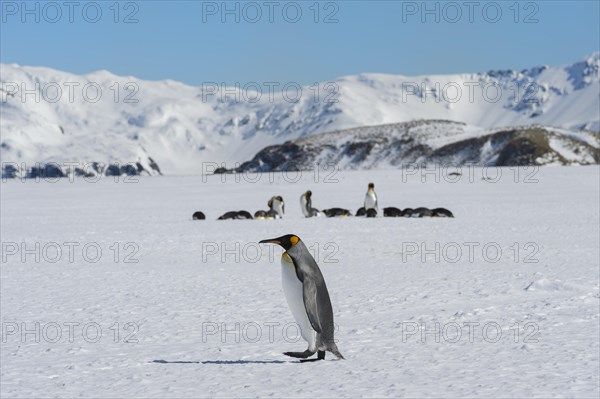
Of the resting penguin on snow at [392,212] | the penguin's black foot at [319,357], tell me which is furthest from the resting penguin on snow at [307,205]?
the penguin's black foot at [319,357]

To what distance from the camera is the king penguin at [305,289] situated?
6.96m

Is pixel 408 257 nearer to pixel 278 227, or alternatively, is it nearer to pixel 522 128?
pixel 278 227

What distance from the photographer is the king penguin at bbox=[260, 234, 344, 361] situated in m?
6.96

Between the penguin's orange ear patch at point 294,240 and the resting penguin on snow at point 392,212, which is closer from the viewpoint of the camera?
the penguin's orange ear patch at point 294,240

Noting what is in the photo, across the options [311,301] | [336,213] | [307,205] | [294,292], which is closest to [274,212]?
[307,205]

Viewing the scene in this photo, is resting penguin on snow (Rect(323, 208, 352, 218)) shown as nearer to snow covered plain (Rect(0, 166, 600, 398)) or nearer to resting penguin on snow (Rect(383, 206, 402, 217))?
resting penguin on snow (Rect(383, 206, 402, 217))

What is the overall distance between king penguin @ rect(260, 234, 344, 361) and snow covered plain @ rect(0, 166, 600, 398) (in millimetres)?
392

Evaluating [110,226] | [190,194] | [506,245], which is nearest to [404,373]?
[506,245]

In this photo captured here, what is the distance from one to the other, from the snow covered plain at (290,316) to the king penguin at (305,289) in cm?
39

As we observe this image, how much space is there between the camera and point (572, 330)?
28.1 feet

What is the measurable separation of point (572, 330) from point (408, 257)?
291 inches

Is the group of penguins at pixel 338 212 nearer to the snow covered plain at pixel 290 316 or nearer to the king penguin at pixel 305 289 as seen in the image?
the snow covered plain at pixel 290 316

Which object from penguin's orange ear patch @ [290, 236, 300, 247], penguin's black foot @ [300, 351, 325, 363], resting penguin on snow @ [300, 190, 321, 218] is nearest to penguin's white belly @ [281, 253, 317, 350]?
penguin's orange ear patch @ [290, 236, 300, 247]

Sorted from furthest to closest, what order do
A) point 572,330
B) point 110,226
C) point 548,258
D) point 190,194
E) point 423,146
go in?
point 423,146
point 190,194
point 110,226
point 548,258
point 572,330
